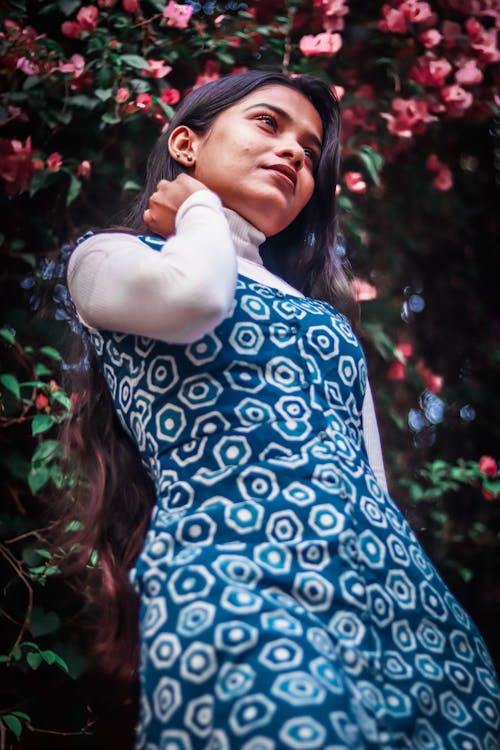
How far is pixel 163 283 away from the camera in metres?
0.94

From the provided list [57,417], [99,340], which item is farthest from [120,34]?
[99,340]

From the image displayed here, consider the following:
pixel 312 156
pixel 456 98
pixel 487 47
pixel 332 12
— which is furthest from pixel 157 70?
pixel 487 47

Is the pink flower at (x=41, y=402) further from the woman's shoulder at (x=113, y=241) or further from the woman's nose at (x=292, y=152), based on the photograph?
the woman's nose at (x=292, y=152)

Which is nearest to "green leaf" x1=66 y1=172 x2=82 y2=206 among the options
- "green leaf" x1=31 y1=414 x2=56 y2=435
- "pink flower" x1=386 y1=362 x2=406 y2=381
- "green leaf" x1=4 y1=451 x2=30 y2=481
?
"green leaf" x1=31 y1=414 x2=56 y2=435

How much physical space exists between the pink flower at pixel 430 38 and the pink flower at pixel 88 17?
95 cm

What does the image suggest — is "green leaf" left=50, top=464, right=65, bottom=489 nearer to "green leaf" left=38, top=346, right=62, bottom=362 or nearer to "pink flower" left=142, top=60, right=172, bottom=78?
"green leaf" left=38, top=346, right=62, bottom=362

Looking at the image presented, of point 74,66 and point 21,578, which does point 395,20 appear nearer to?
point 74,66

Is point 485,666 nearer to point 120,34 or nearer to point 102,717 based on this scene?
point 102,717

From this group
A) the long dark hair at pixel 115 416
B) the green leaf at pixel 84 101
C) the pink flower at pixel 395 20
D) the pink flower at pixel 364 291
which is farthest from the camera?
the pink flower at pixel 395 20

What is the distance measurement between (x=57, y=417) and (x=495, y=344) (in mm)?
1455

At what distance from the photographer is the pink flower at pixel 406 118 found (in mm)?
2064

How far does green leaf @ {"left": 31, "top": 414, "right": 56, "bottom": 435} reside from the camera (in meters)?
1.67

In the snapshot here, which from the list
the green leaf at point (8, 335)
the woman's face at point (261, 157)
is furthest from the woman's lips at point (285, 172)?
the green leaf at point (8, 335)

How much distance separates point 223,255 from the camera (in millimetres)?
1007
